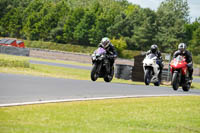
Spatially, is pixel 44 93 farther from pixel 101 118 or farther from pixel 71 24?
pixel 71 24

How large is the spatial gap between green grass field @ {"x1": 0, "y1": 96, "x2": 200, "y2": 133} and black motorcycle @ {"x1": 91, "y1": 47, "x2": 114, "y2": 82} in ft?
5.77

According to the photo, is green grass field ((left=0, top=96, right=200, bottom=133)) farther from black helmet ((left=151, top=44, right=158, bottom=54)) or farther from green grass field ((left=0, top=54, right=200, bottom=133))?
black helmet ((left=151, top=44, right=158, bottom=54))

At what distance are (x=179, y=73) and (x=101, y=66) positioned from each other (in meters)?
2.17

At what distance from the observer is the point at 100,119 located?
1387cm

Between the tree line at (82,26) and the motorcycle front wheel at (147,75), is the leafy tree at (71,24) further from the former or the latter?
the motorcycle front wheel at (147,75)

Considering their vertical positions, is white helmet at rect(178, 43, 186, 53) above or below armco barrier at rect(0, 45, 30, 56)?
above

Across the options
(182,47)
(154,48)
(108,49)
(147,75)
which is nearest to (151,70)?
(147,75)

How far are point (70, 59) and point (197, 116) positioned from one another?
2032 inches

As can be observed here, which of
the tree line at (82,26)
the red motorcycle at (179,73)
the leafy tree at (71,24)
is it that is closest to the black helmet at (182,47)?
the red motorcycle at (179,73)

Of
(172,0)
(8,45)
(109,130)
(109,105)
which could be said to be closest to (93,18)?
(8,45)

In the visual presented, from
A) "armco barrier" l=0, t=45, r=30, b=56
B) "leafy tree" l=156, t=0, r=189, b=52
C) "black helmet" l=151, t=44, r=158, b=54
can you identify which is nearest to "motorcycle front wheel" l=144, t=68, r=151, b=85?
"black helmet" l=151, t=44, r=158, b=54

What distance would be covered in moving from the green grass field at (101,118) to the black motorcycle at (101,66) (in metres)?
1.76

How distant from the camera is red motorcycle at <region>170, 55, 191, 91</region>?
10.6m

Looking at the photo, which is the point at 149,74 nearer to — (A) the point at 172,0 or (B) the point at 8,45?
(B) the point at 8,45
